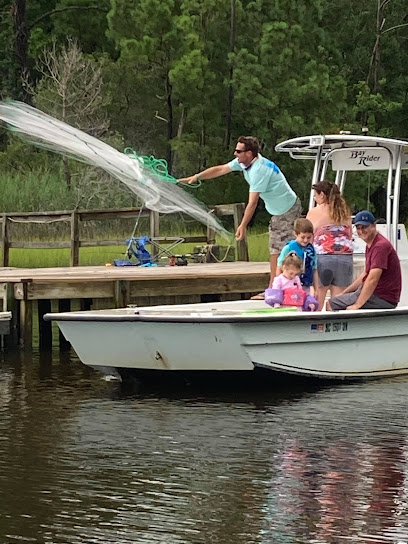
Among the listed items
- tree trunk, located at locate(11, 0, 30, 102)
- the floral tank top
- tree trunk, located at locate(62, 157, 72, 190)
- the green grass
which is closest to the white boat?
the floral tank top

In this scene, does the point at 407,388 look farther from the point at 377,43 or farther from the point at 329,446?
the point at 377,43

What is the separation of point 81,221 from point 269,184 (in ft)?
24.5

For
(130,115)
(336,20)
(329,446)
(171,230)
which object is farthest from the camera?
(336,20)

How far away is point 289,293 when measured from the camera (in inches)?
531

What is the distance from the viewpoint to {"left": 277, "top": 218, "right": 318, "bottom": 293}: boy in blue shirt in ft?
43.8

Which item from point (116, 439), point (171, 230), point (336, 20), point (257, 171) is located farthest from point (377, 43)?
point (116, 439)

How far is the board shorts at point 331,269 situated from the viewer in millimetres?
13930

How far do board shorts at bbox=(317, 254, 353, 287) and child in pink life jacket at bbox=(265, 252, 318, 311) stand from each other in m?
0.46

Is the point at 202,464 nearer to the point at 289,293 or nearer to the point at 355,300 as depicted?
the point at 289,293

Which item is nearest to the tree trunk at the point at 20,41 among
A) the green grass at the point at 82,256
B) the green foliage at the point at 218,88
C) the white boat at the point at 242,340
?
the green foliage at the point at 218,88

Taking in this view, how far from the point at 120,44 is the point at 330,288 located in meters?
25.4

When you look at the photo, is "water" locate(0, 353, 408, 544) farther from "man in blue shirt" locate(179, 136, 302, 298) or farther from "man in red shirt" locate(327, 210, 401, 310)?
"man in blue shirt" locate(179, 136, 302, 298)

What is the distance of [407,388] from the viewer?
13734 mm

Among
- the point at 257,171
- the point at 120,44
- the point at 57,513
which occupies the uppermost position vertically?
the point at 120,44
